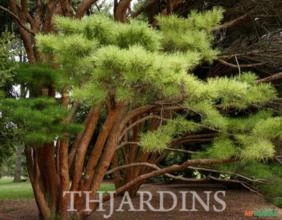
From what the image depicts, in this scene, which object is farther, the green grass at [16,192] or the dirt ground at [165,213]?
the green grass at [16,192]

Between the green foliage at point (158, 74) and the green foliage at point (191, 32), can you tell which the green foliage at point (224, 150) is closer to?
the green foliage at point (158, 74)

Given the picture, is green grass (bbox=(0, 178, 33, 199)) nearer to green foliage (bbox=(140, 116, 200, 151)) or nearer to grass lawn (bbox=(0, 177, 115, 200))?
grass lawn (bbox=(0, 177, 115, 200))

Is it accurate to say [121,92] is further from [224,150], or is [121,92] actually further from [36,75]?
[224,150]

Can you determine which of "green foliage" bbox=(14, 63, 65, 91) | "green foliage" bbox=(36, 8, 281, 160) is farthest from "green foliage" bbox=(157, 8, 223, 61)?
"green foliage" bbox=(14, 63, 65, 91)

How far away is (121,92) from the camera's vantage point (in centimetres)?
339

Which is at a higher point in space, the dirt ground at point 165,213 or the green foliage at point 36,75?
the green foliage at point 36,75

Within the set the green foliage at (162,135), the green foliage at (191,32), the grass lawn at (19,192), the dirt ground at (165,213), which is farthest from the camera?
the grass lawn at (19,192)

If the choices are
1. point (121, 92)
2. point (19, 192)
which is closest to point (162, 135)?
point (121, 92)

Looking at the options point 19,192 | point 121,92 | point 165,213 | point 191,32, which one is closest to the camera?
point 121,92

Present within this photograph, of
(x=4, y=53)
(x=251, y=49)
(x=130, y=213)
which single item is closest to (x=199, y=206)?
(x=130, y=213)

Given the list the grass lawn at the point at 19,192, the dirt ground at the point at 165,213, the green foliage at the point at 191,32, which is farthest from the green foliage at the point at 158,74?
the grass lawn at the point at 19,192

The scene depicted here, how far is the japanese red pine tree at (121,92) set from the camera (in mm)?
3283

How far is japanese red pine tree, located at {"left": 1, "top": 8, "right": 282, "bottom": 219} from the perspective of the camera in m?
3.28

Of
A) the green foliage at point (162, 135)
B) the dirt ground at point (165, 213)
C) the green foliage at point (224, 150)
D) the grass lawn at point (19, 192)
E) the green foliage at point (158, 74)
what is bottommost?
the grass lawn at point (19, 192)
